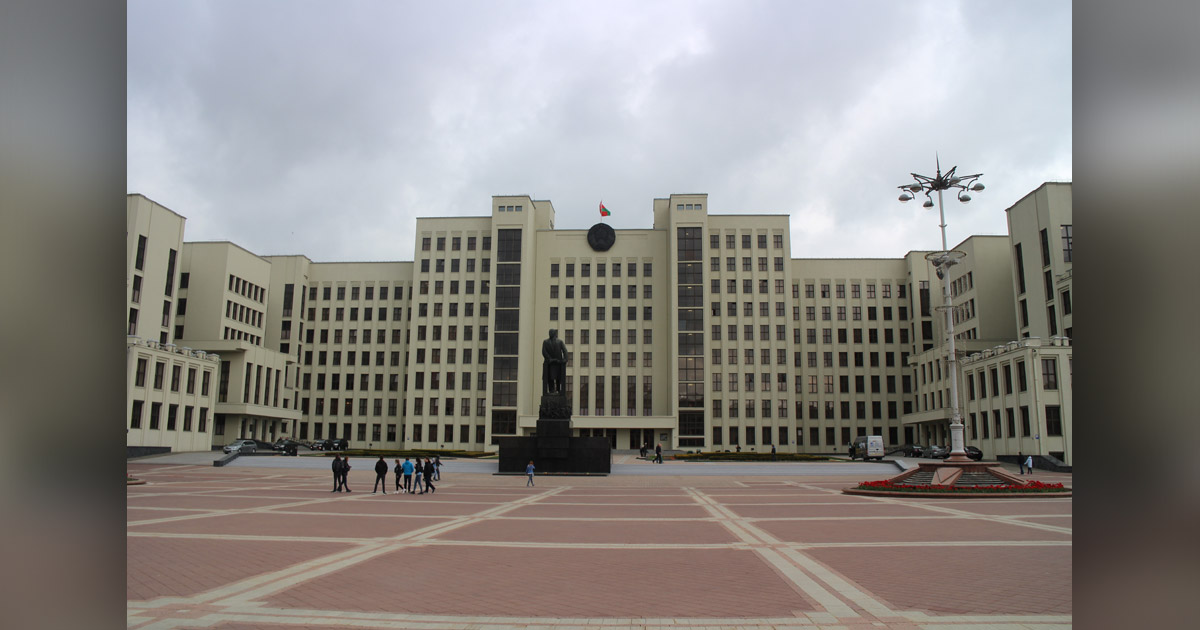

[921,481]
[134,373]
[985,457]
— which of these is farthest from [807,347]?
[134,373]

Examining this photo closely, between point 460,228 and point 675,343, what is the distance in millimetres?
28932

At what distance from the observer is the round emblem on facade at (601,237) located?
7956 centimetres

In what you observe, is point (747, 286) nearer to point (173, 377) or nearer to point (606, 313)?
point (606, 313)

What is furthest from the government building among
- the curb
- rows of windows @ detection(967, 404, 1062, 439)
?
the curb

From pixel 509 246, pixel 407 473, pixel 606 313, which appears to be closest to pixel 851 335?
pixel 606 313

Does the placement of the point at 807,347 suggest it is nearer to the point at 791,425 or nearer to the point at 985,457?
the point at 791,425

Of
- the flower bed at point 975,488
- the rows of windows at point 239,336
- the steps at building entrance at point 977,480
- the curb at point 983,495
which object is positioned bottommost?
the curb at point 983,495

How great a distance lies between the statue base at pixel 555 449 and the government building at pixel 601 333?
3828 centimetres

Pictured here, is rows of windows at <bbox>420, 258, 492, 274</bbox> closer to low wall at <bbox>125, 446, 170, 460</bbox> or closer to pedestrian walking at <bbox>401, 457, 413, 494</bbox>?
low wall at <bbox>125, 446, 170, 460</bbox>

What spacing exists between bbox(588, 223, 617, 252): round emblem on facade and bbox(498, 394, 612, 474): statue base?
45.7 meters

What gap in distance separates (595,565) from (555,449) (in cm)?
2456

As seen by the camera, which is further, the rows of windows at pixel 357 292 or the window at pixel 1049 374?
the rows of windows at pixel 357 292

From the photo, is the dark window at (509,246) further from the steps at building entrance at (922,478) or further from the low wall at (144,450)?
the steps at building entrance at (922,478)

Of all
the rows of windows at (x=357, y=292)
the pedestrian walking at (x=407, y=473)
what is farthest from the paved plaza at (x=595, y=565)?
the rows of windows at (x=357, y=292)
